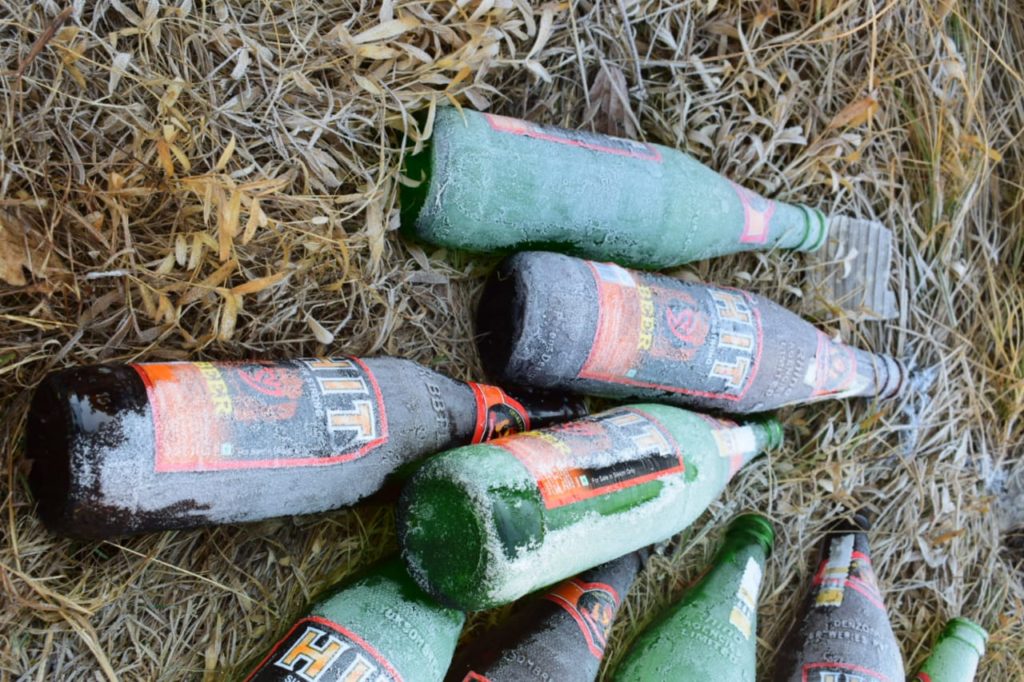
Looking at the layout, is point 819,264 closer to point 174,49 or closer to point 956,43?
point 956,43

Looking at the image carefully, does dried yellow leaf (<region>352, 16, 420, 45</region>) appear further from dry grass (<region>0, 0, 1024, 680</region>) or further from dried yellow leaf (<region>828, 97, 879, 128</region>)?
dried yellow leaf (<region>828, 97, 879, 128</region>)

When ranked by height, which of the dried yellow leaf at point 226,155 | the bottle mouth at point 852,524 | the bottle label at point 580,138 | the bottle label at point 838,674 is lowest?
the bottle label at point 838,674

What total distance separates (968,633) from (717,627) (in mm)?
507

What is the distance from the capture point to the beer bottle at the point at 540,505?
91 cm

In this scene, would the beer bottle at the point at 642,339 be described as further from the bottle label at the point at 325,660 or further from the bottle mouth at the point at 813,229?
the bottle label at the point at 325,660

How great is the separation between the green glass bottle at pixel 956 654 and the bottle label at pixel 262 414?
3.32ft

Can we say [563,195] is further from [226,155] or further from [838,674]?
[838,674]

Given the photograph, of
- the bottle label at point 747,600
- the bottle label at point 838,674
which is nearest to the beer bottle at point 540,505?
the bottle label at point 747,600

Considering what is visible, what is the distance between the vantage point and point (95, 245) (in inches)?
39.0

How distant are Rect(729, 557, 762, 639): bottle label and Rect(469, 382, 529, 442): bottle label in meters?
0.41

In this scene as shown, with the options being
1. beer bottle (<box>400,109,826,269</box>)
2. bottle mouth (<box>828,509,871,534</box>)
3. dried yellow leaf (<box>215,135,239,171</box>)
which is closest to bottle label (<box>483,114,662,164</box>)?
beer bottle (<box>400,109,826,269</box>)

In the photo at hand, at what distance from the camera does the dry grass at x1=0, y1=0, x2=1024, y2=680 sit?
3.20 feet

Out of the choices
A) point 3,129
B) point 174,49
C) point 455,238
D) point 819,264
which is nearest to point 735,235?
point 819,264

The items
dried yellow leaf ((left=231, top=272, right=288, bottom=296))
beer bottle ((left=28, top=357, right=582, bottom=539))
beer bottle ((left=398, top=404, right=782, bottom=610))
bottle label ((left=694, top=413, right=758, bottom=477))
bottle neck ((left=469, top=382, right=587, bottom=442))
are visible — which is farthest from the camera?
bottle label ((left=694, top=413, right=758, bottom=477))
